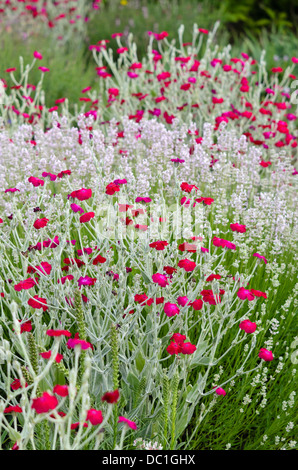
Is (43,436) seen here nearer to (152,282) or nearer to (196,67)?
(152,282)

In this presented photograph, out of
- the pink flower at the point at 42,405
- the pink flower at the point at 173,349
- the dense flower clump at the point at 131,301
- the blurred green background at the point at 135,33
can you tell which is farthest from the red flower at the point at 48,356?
the blurred green background at the point at 135,33

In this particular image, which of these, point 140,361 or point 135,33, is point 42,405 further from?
point 135,33

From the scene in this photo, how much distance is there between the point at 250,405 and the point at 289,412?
17 centimetres

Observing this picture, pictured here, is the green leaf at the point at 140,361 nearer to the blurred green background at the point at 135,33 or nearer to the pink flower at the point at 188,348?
the pink flower at the point at 188,348

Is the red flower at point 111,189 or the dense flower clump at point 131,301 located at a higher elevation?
the red flower at point 111,189

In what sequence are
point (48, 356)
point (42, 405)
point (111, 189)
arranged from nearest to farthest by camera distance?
1. point (42, 405)
2. point (48, 356)
3. point (111, 189)

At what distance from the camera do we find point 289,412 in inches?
93.1

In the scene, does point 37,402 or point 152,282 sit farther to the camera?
point 152,282

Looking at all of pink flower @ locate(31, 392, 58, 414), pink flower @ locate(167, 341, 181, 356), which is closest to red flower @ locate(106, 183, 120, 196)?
pink flower @ locate(167, 341, 181, 356)

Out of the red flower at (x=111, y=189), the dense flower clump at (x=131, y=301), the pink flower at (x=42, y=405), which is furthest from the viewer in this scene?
the red flower at (x=111, y=189)

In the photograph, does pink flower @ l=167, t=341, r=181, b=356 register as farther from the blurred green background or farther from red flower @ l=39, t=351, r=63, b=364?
the blurred green background

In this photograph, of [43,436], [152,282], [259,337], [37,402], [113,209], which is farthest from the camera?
[259,337]

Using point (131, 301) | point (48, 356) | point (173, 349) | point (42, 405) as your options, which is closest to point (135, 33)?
point (131, 301)
